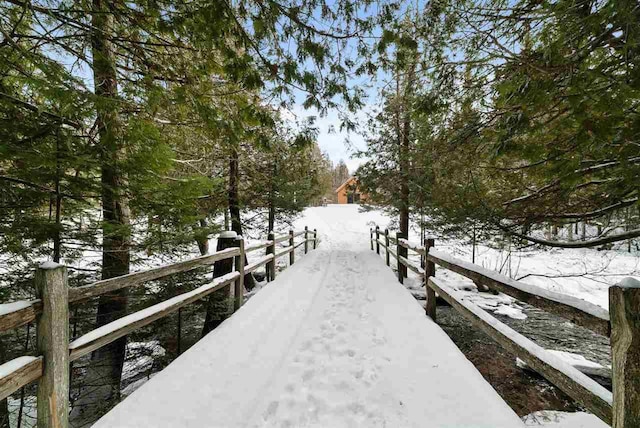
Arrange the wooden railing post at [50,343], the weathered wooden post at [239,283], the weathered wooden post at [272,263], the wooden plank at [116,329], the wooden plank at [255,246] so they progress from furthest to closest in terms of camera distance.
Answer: the weathered wooden post at [272,263], the wooden plank at [255,246], the weathered wooden post at [239,283], the wooden plank at [116,329], the wooden railing post at [50,343]

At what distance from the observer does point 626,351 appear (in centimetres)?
139

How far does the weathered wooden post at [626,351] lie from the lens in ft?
4.43

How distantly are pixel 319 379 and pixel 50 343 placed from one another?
6.47 feet

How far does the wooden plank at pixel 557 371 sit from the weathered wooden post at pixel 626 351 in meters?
0.06

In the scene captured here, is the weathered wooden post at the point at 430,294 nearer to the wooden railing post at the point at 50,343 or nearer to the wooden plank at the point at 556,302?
the wooden plank at the point at 556,302

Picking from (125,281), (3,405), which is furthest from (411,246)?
(3,405)

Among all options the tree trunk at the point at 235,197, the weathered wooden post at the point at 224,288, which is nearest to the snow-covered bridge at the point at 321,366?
the weathered wooden post at the point at 224,288

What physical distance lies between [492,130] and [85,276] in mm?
5773

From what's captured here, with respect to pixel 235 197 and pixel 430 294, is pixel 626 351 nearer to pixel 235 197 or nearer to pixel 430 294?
pixel 430 294

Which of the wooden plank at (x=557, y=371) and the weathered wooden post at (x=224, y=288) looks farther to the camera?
the weathered wooden post at (x=224, y=288)

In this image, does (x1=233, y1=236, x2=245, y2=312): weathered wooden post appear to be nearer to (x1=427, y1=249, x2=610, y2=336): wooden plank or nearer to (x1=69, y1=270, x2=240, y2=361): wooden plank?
(x1=69, y1=270, x2=240, y2=361): wooden plank

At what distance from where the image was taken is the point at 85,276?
155 inches

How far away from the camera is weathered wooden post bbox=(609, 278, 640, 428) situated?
4.43 feet

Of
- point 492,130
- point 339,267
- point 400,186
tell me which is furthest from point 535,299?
point 400,186
